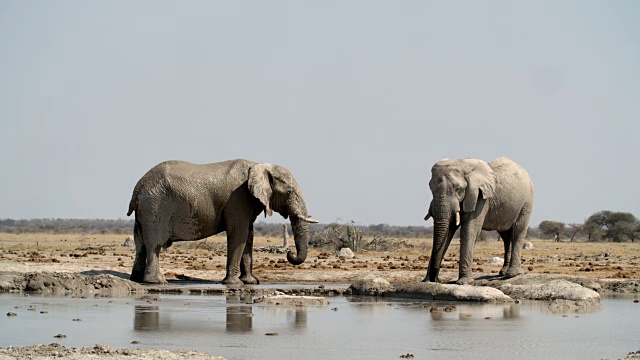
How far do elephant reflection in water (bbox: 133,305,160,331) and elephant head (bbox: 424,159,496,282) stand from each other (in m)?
8.35

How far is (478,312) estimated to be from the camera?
79.6ft

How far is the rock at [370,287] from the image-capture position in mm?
28844

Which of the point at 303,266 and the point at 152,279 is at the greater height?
the point at 303,266

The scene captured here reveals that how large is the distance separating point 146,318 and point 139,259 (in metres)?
8.44

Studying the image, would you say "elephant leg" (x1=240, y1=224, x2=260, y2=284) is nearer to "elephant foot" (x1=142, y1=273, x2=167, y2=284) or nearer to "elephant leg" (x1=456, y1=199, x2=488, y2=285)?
"elephant foot" (x1=142, y1=273, x2=167, y2=284)

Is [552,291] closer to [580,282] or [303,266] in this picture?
[580,282]

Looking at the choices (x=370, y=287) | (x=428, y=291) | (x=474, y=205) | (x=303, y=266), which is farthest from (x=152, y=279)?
(x=303, y=266)

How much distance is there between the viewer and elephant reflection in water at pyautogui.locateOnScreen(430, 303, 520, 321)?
23.1 metres

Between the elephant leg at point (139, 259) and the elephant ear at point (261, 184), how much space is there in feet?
11.2

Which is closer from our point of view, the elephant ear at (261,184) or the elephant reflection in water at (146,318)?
the elephant reflection in water at (146,318)

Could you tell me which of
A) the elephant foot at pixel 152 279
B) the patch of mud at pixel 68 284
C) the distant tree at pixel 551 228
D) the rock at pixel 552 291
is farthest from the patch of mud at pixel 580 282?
the distant tree at pixel 551 228

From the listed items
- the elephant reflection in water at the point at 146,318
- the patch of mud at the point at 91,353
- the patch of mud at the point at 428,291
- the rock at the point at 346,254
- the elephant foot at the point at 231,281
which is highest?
the rock at the point at 346,254

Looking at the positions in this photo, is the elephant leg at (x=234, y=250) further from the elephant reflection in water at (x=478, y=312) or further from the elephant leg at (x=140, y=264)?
the elephant reflection in water at (x=478, y=312)

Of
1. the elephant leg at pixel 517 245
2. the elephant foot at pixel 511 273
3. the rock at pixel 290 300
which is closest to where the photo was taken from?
the rock at pixel 290 300
